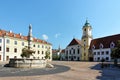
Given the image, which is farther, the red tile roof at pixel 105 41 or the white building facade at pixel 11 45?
the red tile roof at pixel 105 41

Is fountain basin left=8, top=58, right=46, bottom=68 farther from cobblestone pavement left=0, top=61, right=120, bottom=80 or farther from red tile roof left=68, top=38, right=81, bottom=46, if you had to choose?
red tile roof left=68, top=38, right=81, bottom=46

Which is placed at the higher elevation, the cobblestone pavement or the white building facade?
the white building facade

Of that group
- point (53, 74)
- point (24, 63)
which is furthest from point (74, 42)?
point (53, 74)

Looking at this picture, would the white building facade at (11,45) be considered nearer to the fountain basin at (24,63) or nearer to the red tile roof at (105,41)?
the red tile roof at (105,41)

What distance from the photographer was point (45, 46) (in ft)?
244

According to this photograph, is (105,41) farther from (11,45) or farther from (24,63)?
(24,63)

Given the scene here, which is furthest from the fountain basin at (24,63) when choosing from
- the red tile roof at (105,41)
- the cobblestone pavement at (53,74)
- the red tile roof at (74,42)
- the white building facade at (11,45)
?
the red tile roof at (74,42)

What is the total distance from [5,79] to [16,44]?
49.9 m

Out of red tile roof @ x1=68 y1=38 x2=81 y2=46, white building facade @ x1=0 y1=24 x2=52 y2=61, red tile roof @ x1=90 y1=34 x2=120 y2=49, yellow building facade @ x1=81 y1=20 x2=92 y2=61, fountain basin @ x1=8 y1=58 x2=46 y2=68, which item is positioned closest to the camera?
fountain basin @ x1=8 y1=58 x2=46 y2=68

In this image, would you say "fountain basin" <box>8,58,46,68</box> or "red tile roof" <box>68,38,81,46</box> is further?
"red tile roof" <box>68,38,81,46</box>

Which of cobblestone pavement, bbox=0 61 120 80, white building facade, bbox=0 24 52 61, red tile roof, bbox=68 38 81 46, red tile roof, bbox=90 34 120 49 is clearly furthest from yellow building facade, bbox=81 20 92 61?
cobblestone pavement, bbox=0 61 120 80

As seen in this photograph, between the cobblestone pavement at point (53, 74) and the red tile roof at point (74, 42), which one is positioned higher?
the red tile roof at point (74, 42)

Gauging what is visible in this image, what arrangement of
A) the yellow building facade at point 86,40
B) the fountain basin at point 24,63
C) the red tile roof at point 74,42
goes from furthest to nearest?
the red tile roof at point 74,42
the yellow building facade at point 86,40
the fountain basin at point 24,63

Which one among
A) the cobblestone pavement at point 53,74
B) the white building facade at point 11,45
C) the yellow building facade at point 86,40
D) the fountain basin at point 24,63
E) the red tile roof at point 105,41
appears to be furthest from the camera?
the yellow building facade at point 86,40
